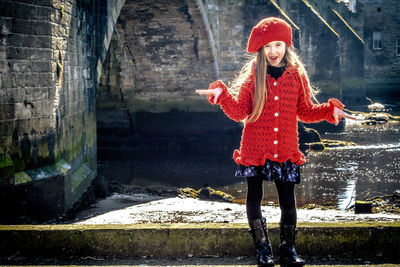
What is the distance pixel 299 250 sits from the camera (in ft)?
11.8

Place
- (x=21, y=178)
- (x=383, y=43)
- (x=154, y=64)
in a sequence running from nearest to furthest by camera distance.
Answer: (x=21, y=178)
(x=154, y=64)
(x=383, y=43)

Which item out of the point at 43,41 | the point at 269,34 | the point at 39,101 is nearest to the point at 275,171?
the point at 269,34

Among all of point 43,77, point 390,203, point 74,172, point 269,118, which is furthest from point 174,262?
point 390,203

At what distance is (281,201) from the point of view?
10.9 feet

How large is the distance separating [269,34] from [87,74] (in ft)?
17.7

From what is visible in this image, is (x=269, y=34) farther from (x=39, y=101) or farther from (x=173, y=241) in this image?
(x=39, y=101)

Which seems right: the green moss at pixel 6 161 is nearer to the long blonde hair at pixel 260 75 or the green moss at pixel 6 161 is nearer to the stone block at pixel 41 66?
the stone block at pixel 41 66

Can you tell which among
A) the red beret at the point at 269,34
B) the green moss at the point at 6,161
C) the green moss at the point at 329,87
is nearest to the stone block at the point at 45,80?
the green moss at the point at 6,161

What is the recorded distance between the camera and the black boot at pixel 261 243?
10.5ft

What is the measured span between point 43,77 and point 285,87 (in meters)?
3.68

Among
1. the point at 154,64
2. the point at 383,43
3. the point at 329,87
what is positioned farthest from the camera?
the point at 383,43

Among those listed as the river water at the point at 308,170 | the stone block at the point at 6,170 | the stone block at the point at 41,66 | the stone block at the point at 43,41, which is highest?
the stone block at the point at 43,41

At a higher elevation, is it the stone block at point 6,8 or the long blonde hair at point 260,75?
the stone block at point 6,8

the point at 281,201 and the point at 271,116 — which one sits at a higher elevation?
the point at 271,116
